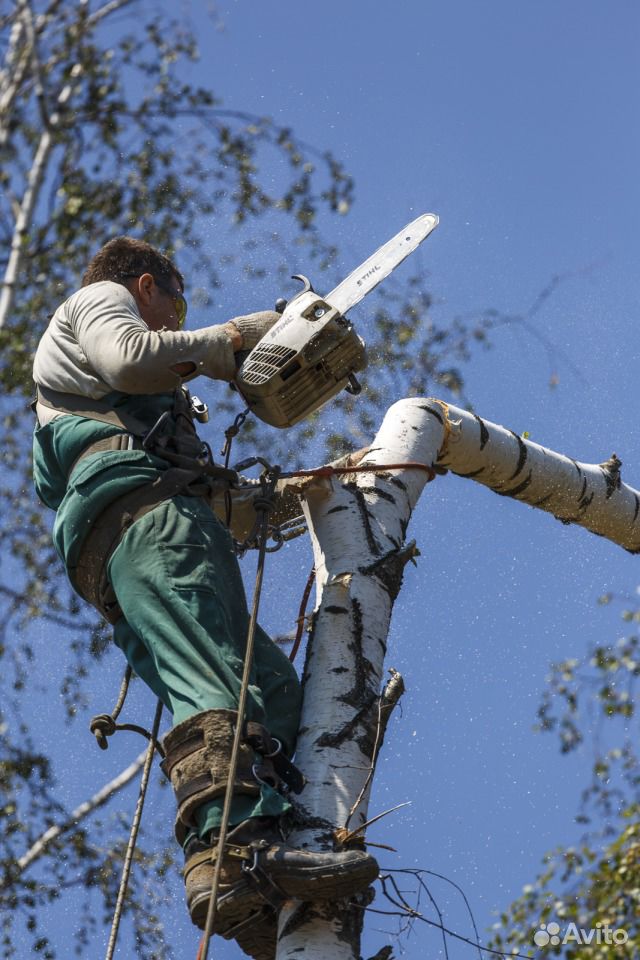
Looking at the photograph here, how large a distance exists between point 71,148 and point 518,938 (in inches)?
191

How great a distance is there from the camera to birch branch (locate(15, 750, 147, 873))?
19.9 feet

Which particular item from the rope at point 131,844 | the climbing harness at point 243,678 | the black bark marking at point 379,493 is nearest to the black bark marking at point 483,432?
the climbing harness at point 243,678

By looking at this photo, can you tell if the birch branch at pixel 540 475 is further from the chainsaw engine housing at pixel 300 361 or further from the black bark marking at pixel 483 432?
the chainsaw engine housing at pixel 300 361

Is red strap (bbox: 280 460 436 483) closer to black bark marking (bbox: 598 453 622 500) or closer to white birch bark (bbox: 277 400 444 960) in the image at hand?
white birch bark (bbox: 277 400 444 960)

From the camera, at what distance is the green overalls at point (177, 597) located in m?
2.93

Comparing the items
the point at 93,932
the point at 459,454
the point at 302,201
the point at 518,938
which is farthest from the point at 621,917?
the point at 302,201

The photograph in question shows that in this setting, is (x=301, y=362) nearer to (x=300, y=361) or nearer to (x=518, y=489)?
(x=300, y=361)

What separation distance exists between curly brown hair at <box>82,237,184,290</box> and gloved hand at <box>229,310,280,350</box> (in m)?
0.43

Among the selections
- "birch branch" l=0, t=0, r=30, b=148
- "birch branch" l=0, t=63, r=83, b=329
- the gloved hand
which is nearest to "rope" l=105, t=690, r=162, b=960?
the gloved hand

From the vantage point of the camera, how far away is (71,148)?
7.59 metres

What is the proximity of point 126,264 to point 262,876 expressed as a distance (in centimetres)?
183

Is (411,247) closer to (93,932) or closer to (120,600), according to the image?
(120,600)

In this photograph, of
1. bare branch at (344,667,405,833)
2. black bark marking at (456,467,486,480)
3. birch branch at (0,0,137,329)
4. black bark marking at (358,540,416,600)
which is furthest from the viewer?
birch branch at (0,0,137,329)

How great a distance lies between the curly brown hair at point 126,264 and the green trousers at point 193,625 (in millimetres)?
846
